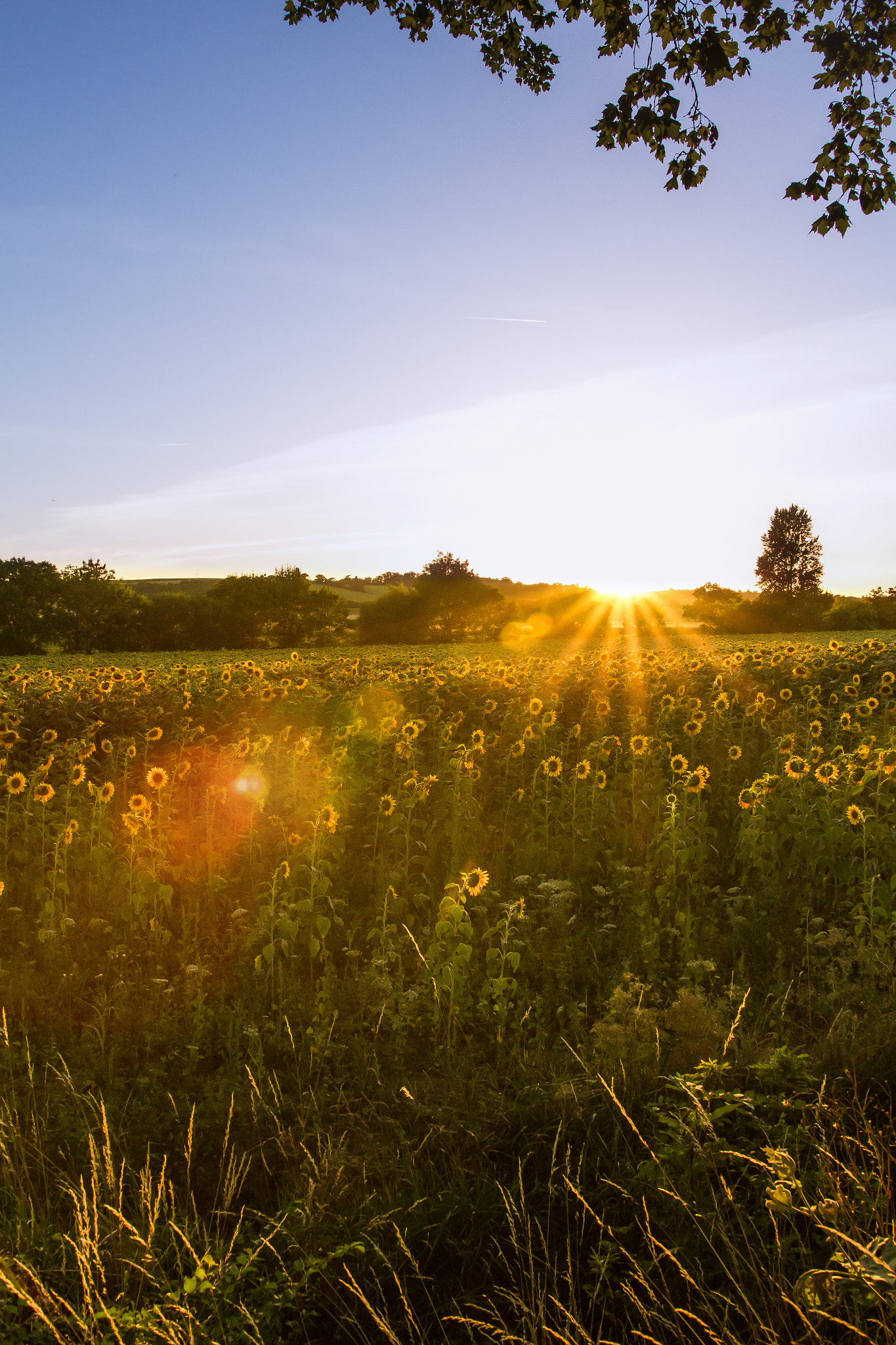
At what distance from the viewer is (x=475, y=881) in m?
4.43

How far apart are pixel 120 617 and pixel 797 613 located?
4325cm

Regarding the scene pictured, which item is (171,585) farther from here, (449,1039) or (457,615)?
(449,1039)

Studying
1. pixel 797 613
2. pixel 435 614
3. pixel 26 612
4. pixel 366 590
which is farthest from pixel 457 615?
pixel 366 590

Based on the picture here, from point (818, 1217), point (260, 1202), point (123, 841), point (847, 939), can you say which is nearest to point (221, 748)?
point (123, 841)

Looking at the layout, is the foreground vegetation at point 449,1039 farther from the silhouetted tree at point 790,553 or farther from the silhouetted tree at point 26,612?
the silhouetted tree at point 790,553

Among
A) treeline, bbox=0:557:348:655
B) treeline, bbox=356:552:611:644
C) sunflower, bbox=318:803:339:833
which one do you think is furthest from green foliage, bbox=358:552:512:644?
sunflower, bbox=318:803:339:833

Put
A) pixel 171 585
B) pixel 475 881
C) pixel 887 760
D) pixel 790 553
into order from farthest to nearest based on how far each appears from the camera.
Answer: pixel 171 585 < pixel 790 553 < pixel 887 760 < pixel 475 881

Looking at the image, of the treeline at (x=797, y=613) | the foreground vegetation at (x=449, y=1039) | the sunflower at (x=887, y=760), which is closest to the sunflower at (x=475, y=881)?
the foreground vegetation at (x=449, y=1039)

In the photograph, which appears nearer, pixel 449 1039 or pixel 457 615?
pixel 449 1039

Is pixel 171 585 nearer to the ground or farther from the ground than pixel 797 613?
farther from the ground

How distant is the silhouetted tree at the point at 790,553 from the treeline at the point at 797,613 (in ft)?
87.0

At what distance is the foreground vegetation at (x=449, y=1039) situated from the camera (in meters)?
2.22

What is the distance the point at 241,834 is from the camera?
218 inches

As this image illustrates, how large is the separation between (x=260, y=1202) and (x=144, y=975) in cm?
187
